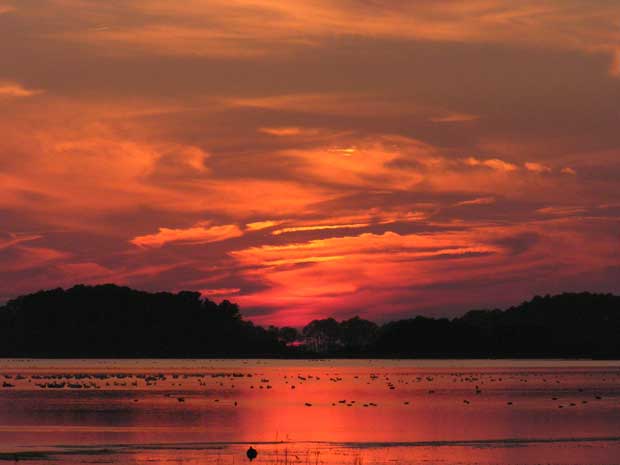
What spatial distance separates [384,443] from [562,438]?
8423mm

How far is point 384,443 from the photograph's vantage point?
49250mm

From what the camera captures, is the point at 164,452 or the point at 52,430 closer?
the point at 164,452

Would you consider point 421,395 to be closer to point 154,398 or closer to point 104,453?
point 154,398

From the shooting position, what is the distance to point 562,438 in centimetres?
5256

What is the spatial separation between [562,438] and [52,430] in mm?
22012

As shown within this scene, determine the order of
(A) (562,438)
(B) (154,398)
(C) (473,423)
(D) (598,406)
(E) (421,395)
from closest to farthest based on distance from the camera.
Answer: (A) (562,438)
(C) (473,423)
(D) (598,406)
(B) (154,398)
(E) (421,395)

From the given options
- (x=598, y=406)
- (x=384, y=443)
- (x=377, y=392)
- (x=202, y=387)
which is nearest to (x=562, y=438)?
(x=384, y=443)

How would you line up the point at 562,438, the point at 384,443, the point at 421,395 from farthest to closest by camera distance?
the point at 421,395
the point at 562,438
the point at 384,443

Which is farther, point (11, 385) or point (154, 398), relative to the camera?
point (11, 385)

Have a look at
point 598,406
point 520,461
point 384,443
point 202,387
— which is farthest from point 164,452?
point 202,387

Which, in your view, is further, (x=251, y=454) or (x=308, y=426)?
(x=308, y=426)

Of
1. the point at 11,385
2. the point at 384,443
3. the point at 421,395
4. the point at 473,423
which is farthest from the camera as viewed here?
the point at 11,385

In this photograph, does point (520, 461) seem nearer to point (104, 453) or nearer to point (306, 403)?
point (104, 453)

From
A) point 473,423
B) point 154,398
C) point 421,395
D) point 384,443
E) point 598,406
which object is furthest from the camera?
point 421,395
